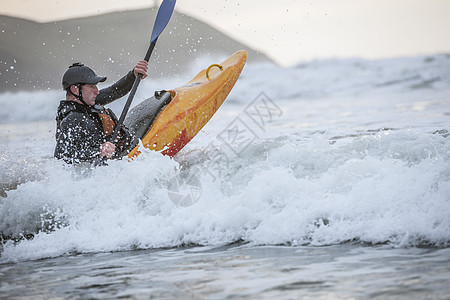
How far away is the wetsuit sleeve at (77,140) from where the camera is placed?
4410mm

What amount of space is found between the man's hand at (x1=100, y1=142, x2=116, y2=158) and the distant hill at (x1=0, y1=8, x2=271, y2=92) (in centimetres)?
1328

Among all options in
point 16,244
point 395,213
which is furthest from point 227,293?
point 16,244

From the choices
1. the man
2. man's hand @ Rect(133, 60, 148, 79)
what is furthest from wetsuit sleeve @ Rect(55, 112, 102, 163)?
man's hand @ Rect(133, 60, 148, 79)

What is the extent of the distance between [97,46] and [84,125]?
16.7 m

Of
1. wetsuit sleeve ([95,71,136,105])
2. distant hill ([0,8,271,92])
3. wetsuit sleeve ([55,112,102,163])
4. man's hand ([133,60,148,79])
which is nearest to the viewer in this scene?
wetsuit sleeve ([55,112,102,163])

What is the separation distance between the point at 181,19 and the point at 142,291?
19234 millimetres

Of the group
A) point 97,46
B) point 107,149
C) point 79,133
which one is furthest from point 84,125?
point 97,46

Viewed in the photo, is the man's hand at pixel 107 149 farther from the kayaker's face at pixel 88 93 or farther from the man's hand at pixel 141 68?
the man's hand at pixel 141 68

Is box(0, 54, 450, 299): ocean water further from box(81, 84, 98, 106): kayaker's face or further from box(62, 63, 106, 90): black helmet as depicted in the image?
box(62, 63, 106, 90): black helmet

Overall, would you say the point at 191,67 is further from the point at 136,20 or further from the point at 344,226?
the point at 344,226

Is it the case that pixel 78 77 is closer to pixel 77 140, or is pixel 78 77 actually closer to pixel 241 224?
pixel 77 140

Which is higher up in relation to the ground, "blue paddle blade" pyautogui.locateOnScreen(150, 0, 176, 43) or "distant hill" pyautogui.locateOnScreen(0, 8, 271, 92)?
"distant hill" pyautogui.locateOnScreen(0, 8, 271, 92)

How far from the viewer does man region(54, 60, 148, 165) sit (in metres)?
4.43

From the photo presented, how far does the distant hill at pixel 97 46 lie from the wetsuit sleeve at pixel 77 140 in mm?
13196
